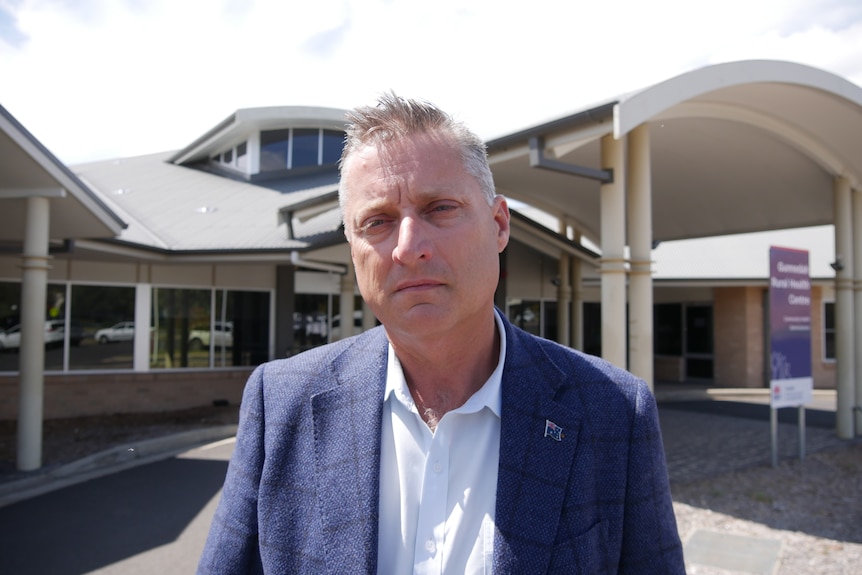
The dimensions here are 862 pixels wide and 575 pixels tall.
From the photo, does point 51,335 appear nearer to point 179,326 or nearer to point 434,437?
point 179,326

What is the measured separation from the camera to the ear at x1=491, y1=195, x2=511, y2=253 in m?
1.62

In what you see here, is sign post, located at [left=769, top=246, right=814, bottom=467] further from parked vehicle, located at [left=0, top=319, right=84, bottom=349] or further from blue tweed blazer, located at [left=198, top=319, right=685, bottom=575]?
parked vehicle, located at [left=0, top=319, right=84, bottom=349]

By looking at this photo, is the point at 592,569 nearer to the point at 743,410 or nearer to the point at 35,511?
the point at 35,511

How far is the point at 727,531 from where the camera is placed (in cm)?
583

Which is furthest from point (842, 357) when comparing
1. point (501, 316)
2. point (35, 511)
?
point (35, 511)

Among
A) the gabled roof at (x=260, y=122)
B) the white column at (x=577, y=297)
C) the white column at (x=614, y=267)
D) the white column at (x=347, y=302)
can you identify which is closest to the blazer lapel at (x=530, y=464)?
the white column at (x=614, y=267)

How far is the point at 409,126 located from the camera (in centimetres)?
149

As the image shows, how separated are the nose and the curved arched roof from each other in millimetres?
4778

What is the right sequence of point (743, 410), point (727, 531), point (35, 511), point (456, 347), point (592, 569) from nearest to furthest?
point (592, 569) < point (456, 347) < point (727, 531) < point (35, 511) < point (743, 410)

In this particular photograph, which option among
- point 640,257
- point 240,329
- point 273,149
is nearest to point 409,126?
point 640,257

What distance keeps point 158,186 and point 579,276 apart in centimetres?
1210

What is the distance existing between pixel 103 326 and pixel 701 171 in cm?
1202

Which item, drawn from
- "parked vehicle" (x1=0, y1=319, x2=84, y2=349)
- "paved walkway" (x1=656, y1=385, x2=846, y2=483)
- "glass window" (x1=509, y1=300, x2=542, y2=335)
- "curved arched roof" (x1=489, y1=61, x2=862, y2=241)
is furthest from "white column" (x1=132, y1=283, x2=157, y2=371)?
"paved walkway" (x1=656, y1=385, x2=846, y2=483)

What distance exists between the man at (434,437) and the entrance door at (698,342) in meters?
19.3
